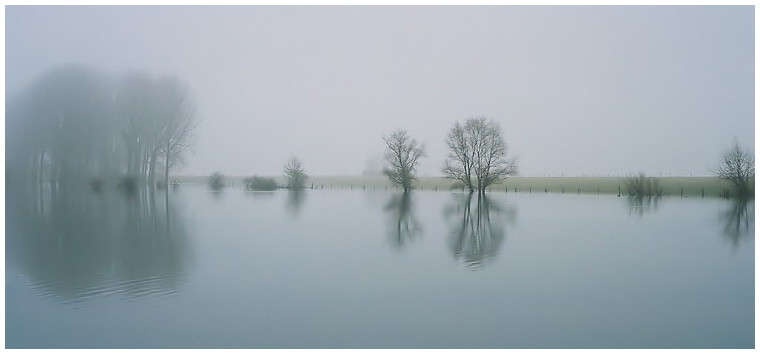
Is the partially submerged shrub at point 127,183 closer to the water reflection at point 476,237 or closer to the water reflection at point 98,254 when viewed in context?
the water reflection at point 98,254

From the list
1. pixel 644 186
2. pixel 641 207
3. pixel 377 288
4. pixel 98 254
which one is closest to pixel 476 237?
pixel 377 288

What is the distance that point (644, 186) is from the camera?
32625 millimetres

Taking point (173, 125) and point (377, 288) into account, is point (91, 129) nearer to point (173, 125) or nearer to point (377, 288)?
point (173, 125)

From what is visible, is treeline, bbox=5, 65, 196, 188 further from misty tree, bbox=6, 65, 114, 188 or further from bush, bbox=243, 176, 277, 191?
bush, bbox=243, 176, 277, 191

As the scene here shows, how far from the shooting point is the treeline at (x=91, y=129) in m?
35.4

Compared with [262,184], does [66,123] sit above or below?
above

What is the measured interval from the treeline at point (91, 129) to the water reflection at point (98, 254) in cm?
2319

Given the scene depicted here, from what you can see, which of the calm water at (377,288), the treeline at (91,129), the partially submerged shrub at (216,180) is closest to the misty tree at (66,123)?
the treeline at (91,129)

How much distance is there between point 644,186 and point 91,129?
36.9 meters

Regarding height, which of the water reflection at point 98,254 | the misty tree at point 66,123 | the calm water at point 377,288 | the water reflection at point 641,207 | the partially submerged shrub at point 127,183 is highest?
the misty tree at point 66,123

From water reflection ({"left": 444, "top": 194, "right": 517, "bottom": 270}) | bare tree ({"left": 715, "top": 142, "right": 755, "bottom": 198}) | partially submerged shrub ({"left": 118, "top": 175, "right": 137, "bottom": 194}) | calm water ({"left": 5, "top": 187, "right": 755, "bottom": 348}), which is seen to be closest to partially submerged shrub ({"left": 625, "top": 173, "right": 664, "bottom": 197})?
bare tree ({"left": 715, "top": 142, "right": 755, "bottom": 198})

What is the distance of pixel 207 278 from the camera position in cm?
704

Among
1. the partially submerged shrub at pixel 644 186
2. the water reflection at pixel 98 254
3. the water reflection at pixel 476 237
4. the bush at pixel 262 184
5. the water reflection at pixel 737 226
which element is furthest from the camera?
the bush at pixel 262 184

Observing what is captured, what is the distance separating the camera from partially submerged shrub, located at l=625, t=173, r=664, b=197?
32.3 m
